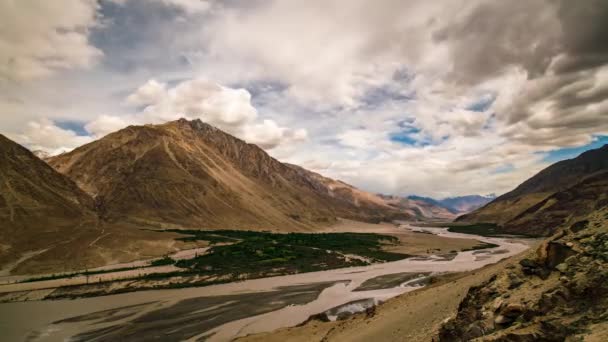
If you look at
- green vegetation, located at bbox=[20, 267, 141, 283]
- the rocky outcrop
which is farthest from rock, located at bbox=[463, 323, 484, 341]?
green vegetation, located at bbox=[20, 267, 141, 283]

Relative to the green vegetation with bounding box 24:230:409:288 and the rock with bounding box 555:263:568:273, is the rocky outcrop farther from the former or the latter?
the green vegetation with bounding box 24:230:409:288

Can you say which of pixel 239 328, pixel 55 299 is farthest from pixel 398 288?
pixel 55 299

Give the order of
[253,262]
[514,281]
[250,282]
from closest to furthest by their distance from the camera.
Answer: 1. [514,281]
2. [250,282]
3. [253,262]

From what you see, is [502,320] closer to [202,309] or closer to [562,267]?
[562,267]

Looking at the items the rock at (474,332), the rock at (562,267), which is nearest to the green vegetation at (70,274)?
the rock at (474,332)

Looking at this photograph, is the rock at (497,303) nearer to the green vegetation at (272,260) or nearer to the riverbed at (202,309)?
the riverbed at (202,309)

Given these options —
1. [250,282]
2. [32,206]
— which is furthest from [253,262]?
[32,206]
